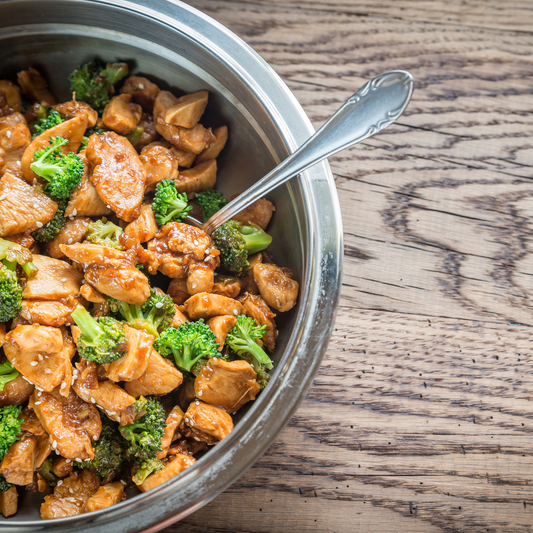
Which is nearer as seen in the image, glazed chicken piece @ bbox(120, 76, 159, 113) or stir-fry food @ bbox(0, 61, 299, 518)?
stir-fry food @ bbox(0, 61, 299, 518)

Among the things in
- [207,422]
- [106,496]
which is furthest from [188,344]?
[106,496]

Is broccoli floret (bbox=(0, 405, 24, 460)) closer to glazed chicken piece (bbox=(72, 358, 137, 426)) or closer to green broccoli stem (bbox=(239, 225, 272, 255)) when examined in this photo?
glazed chicken piece (bbox=(72, 358, 137, 426))

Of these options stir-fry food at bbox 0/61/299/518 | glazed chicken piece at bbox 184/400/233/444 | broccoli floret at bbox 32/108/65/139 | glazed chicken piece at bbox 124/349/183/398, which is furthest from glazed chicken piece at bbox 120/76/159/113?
glazed chicken piece at bbox 184/400/233/444

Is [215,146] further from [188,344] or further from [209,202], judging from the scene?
[188,344]

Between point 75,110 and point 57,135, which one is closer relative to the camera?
point 57,135

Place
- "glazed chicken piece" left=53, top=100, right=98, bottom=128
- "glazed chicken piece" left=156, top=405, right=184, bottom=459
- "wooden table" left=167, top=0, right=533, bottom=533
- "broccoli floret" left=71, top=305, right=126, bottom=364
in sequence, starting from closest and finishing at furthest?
"broccoli floret" left=71, top=305, right=126, bottom=364 → "glazed chicken piece" left=156, top=405, right=184, bottom=459 → "glazed chicken piece" left=53, top=100, right=98, bottom=128 → "wooden table" left=167, top=0, right=533, bottom=533

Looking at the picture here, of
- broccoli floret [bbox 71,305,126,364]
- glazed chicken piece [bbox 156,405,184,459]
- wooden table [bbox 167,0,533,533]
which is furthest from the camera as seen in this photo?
wooden table [bbox 167,0,533,533]
